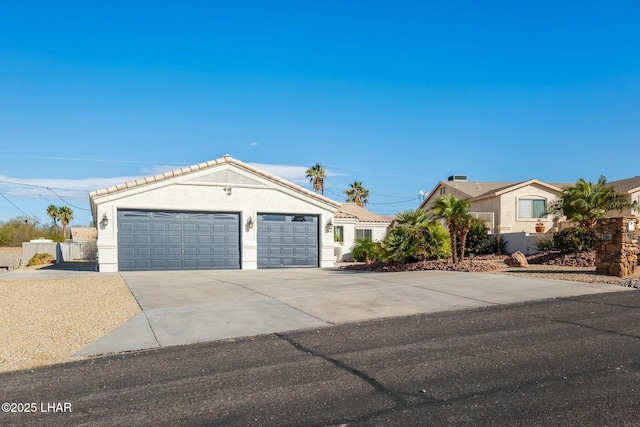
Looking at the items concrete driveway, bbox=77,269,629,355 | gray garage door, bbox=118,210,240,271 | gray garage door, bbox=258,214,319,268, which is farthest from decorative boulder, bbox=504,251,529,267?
gray garage door, bbox=118,210,240,271

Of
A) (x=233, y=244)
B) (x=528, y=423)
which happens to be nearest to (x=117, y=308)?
(x=528, y=423)

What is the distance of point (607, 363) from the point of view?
17.9 feet

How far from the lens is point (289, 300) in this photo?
10672 mm

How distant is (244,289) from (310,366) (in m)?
7.29

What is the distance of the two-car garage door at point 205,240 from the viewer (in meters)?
19.8

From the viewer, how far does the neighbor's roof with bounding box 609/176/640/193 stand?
31752 mm

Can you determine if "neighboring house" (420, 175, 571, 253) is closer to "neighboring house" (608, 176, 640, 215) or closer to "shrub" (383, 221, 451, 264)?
"neighboring house" (608, 176, 640, 215)

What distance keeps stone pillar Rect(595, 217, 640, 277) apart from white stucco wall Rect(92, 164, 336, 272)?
11785mm

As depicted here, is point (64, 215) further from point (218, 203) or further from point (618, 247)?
point (618, 247)

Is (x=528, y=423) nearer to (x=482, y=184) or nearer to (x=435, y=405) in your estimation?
(x=435, y=405)

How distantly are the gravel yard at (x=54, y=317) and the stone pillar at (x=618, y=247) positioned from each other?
42.7ft

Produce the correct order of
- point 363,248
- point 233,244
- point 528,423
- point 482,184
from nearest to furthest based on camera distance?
point 528,423 → point 233,244 → point 363,248 → point 482,184

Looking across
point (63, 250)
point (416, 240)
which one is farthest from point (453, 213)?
point (63, 250)

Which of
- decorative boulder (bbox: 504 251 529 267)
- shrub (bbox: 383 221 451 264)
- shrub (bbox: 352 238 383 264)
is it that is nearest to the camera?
shrub (bbox: 383 221 451 264)
